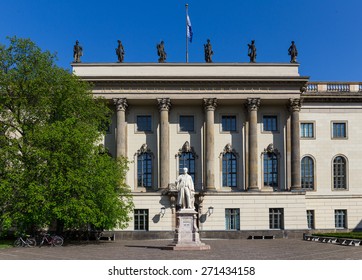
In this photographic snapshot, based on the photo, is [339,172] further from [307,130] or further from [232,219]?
[232,219]

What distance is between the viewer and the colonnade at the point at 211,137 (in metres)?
53.6

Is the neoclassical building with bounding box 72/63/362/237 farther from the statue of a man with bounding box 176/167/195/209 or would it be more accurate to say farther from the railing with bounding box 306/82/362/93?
the statue of a man with bounding box 176/167/195/209

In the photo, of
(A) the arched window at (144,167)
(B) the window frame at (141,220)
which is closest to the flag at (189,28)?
(A) the arched window at (144,167)

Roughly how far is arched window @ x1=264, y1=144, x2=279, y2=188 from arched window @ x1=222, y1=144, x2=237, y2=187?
130 inches

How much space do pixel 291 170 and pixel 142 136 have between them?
16.1m

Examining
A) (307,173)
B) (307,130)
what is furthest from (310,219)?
(307,130)

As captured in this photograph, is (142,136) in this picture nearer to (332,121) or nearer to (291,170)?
(291,170)

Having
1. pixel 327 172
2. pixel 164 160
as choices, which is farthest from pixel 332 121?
pixel 164 160

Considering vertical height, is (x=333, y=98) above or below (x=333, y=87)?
below

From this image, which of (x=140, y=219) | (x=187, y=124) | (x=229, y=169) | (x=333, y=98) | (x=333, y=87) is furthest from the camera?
(x=333, y=87)

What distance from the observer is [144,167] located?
55594 millimetres

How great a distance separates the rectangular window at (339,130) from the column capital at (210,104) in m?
14.3

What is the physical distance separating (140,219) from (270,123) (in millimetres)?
17252

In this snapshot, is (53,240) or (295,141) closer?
(53,240)
